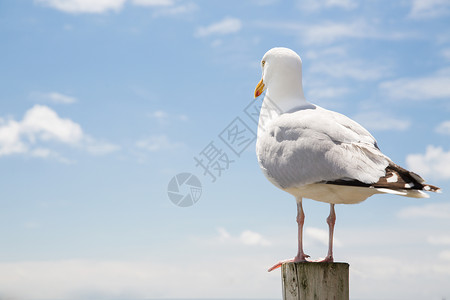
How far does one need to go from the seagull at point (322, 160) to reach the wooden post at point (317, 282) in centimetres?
56

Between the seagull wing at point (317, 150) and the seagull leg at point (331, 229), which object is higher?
the seagull wing at point (317, 150)

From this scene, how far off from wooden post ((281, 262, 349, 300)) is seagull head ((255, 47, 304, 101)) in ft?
9.45

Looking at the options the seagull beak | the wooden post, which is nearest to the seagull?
the wooden post

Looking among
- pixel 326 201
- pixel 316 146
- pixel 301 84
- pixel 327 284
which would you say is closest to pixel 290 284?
pixel 327 284

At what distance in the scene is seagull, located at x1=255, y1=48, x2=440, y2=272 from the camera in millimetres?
6312

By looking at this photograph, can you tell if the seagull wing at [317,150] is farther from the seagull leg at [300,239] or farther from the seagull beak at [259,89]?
the seagull beak at [259,89]

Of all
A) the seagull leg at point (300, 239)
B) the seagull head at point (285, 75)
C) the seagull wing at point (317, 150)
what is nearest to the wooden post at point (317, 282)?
the seagull leg at point (300, 239)

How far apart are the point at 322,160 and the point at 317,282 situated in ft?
5.19

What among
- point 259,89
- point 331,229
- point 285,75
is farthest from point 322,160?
point 259,89

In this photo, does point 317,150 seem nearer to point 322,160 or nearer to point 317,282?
point 322,160

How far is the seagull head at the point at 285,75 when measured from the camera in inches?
327

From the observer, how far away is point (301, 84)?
27.6 feet

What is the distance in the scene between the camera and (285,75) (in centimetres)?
834

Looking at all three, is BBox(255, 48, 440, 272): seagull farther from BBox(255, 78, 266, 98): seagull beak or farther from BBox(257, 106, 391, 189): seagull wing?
BBox(255, 78, 266, 98): seagull beak
